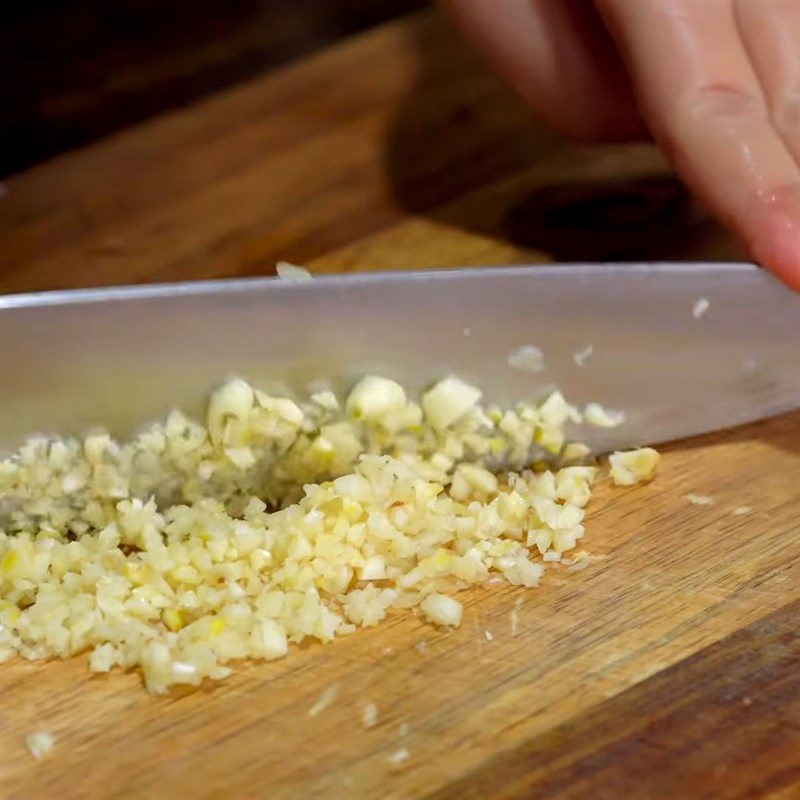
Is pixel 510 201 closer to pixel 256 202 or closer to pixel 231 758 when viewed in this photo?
pixel 256 202

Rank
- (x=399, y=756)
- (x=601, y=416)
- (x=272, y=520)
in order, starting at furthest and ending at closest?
1. (x=601, y=416)
2. (x=272, y=520)
3. (x=399, y=756)

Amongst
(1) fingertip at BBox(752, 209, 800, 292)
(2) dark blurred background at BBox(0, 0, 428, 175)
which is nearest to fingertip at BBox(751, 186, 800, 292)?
(1) fingertip at BBox(752, 209, 800, 292)

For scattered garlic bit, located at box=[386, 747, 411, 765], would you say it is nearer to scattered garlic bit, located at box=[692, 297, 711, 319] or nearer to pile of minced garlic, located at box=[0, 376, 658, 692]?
pile of minced garlic, located at box=[0, 376, 658, 692]

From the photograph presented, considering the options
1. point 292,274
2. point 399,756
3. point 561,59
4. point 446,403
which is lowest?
point 399,756

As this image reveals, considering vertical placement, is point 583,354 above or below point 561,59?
below

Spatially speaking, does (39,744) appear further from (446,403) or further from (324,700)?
(446,403)

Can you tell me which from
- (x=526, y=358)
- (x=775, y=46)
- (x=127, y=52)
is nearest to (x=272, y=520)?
(x=526, y=358)

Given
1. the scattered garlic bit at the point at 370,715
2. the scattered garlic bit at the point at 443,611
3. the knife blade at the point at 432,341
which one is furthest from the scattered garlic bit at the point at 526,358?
the scattered garlic bit at the point at 370,715
